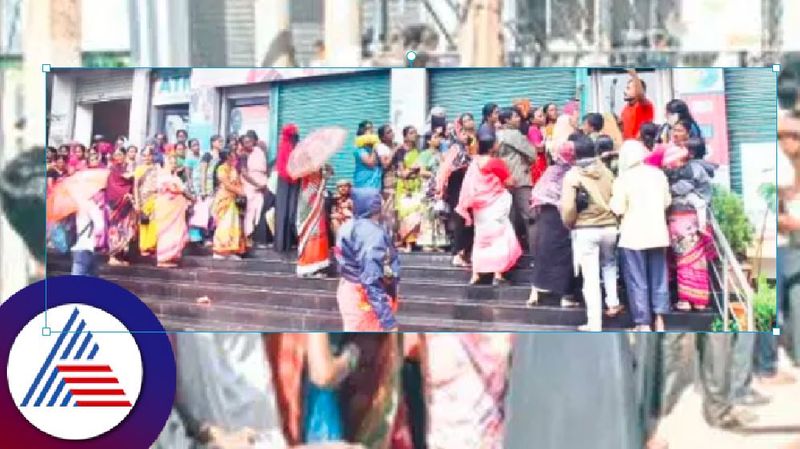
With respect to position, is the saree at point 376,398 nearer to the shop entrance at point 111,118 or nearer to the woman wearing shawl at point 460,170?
the woman wearing shawl at point 460,170

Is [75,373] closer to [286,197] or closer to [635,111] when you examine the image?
[286,197]

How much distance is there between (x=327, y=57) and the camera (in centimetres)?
480

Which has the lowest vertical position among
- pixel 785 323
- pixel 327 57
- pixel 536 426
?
pixel 536 426

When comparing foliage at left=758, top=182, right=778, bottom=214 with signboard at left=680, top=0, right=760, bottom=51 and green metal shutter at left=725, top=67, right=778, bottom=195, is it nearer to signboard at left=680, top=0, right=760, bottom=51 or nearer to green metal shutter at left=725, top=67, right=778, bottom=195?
green metal shutter at left=725, top=67, right=778, bottom=195

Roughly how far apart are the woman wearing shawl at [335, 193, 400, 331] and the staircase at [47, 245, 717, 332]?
3 centimetres

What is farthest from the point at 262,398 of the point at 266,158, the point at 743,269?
the point at 743,269

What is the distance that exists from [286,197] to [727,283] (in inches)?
52.6

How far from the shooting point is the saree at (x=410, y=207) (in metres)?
4.69

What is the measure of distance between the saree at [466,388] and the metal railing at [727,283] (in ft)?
2.08

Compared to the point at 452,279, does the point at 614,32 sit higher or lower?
higher

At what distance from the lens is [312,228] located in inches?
186

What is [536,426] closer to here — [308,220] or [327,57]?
[308,220]

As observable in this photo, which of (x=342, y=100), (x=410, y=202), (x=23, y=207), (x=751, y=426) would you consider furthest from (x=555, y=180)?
(x=23, y=207)

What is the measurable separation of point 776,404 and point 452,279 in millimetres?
1046
